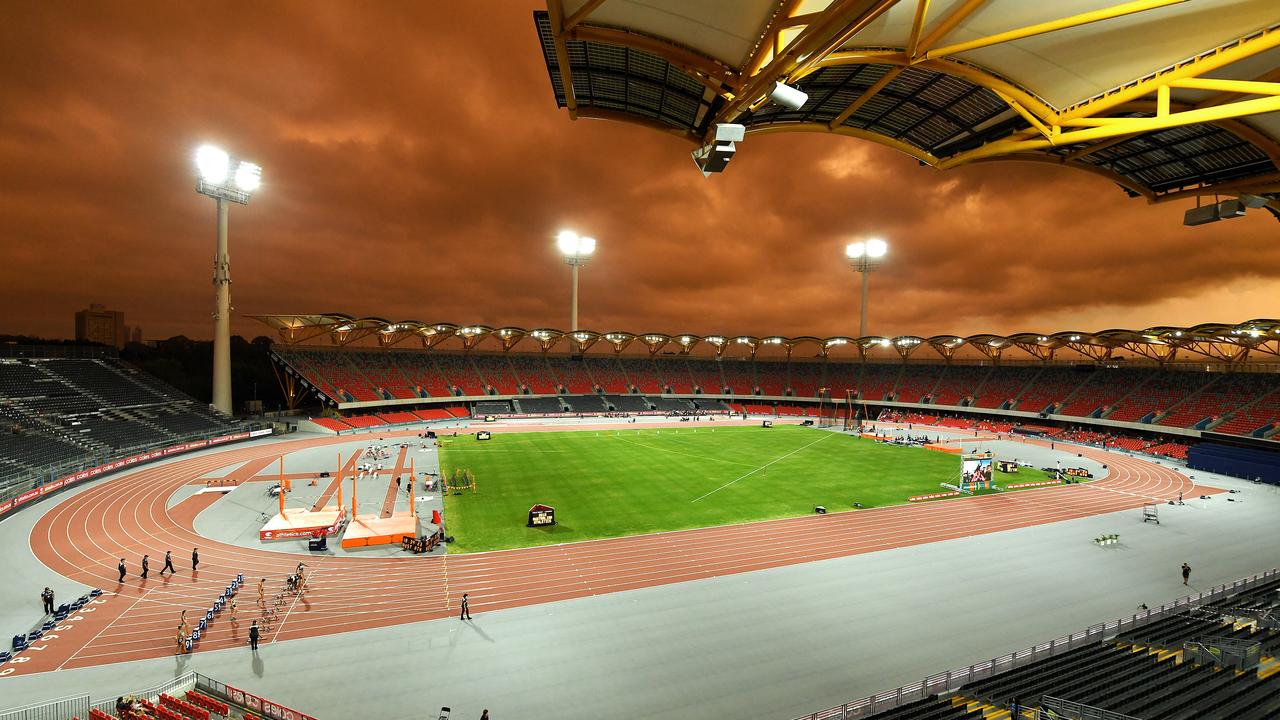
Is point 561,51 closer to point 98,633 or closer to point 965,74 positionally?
point 965,74

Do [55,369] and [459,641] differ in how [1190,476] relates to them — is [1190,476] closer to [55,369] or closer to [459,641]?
[459,641]

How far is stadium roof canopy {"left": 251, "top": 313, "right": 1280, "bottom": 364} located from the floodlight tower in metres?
5.36

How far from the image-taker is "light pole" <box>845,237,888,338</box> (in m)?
81.1

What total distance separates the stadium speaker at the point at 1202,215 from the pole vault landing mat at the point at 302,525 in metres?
29.9

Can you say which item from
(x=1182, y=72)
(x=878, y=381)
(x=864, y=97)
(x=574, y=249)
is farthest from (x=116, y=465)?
(x=878, y=381)

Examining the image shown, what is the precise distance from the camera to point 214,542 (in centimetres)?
2192

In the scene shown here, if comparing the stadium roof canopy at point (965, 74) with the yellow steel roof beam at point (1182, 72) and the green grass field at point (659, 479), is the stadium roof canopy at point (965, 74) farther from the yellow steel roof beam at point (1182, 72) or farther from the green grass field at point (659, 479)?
the green grass field at point (659, 479)

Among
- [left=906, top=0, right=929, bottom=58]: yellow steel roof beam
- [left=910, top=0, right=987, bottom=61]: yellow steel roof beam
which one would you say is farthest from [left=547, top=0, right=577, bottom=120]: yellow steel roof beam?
[left=910, top=0, right=987, bottom=61]: yellow steel roof beam

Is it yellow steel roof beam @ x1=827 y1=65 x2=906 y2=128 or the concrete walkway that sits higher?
yellow steel roof beam @ x1=827 y1=65 x2=906 y2=128

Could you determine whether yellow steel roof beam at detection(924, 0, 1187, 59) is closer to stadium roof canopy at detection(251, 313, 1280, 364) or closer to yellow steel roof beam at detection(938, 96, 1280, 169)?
yellow steel roof beam at detection(938, 96, 1280, 169)

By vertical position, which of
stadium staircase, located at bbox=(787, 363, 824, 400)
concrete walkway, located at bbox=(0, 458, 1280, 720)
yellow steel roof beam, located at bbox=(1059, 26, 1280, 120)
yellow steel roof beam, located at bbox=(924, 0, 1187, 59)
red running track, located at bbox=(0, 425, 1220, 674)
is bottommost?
concrete walkway, located at bbox=(0, 458, 1280, 720)

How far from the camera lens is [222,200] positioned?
1852 inches

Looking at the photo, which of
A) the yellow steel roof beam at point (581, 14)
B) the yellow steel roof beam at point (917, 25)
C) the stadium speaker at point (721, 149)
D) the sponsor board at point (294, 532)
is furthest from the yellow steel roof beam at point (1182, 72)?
the sponsor board at point (294, 532)

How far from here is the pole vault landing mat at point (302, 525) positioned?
22156mm
